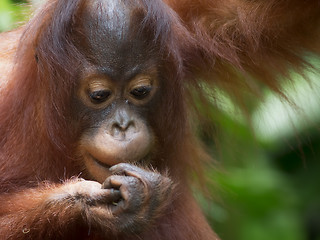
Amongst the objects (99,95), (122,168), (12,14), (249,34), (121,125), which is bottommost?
(122,168)

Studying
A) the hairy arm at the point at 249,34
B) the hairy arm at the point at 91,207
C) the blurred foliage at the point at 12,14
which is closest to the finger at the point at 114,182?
the hairy arm at the point at 91,207

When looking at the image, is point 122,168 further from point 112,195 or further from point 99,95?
point 99,95

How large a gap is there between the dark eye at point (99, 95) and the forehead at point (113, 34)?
0.09 metres

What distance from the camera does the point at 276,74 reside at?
3055 mm

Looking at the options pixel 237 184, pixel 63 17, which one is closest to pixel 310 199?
pixel 237 184

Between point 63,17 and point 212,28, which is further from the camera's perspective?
point 212,28

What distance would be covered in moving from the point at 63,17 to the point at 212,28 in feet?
2.52

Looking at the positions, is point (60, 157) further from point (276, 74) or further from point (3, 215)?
point (276, 74)

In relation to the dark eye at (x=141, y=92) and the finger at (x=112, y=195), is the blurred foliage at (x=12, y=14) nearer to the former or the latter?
the dark eye at (x=141, y=92)

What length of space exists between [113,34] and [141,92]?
24cm

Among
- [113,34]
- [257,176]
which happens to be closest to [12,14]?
[113,34]

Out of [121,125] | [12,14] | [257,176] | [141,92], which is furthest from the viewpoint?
[257,176]

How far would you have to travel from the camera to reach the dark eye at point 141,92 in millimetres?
2465

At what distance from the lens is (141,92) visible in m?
2.48
